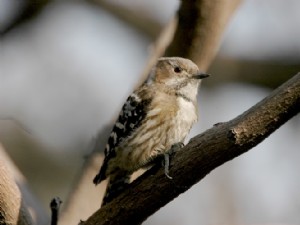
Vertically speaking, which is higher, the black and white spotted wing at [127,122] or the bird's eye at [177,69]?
the bird's eye at [177,69]

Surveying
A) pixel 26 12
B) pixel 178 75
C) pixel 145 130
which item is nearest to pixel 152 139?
pixel 145 130

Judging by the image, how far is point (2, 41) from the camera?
805cm

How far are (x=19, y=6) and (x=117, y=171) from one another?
112 inches

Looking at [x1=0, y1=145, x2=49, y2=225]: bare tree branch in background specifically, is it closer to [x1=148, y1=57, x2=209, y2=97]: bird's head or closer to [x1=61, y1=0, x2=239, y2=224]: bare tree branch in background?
[x1=61, y1=0, x2=239, y2=224]: bare tree branch in background

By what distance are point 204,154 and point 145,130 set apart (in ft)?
4.96

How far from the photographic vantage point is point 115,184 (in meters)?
5.23

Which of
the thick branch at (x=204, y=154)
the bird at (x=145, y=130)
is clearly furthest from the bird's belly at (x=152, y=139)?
the thick branch at (x=204, y=154)

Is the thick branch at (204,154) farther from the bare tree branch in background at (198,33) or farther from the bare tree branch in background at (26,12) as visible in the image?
the bare tree branch in background at (26,12)

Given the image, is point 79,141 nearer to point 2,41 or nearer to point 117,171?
point 2,41

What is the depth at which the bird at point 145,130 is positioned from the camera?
5.30 m

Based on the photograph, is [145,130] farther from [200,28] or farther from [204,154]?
[204,154]

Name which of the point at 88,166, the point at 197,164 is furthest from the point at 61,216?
the point at 197,164

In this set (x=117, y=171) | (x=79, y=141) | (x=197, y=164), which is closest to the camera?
(x=197, y=164)

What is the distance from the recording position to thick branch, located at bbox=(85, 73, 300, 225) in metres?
3.72
